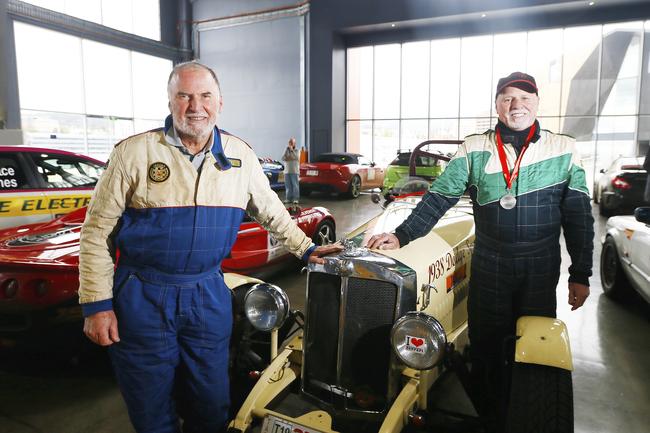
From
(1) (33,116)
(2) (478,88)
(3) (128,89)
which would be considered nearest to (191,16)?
(3) (128,89)

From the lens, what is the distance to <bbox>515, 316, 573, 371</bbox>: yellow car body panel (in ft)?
6.91

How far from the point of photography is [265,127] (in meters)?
19.1

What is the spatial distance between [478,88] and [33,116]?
14.6 meters

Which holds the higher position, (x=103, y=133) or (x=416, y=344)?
(x=103, y=133)

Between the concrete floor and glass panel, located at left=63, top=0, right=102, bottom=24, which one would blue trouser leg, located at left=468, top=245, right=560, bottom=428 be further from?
glass panel, located at left=63, top=0, right=102, bottom=24

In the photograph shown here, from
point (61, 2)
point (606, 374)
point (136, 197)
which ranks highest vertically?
point (61, 2)

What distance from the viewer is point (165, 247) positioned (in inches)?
73.7

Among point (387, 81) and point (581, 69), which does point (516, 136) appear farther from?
point (387, 81)

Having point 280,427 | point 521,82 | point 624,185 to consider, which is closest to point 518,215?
point 521,82

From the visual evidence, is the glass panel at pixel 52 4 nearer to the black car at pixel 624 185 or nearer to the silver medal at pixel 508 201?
the black car at pixel 624 185

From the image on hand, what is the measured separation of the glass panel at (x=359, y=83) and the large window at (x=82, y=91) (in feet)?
23.9

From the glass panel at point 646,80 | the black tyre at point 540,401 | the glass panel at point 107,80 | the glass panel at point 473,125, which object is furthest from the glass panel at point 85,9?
the glass panel at point 646,80

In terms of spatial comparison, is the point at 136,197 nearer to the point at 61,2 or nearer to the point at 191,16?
the point at 61,2

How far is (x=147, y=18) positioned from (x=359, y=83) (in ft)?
27.8
